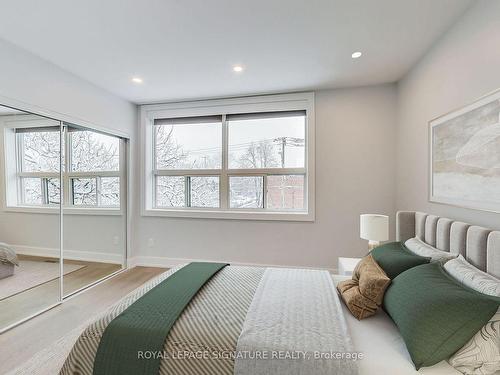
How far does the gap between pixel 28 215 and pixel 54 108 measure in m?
1.17

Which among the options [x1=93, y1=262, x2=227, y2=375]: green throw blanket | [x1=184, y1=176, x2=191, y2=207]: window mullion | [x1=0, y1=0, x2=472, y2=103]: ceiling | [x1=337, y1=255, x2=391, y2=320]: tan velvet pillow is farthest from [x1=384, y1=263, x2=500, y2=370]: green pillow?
[x1=184, y1=176, x2=191, y2=207]: window mullion

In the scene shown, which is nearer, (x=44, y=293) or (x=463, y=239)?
(x=463, y=239)

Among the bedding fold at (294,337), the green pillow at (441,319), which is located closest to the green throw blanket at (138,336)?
the bedding fold at (294,337)

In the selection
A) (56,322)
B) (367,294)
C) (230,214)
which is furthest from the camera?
(230,214)

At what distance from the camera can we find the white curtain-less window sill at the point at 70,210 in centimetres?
229

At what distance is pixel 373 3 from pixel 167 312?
8.25ft

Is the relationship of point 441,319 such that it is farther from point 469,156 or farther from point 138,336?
point 138,336

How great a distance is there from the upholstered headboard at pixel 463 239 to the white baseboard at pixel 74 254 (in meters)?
3.78

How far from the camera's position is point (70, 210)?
108 inches

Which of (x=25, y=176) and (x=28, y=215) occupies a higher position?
(x=25, y=176)

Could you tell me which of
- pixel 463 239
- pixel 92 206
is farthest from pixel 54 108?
pixel 463 239

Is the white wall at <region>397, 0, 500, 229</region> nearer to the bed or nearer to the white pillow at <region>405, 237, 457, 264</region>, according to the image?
the white pillow at <region>405, 237, 457, 264</region>

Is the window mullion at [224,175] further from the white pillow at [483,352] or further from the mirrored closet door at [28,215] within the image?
the white pillow at [483,352]

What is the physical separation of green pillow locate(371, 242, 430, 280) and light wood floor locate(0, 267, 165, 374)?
2.73 m
